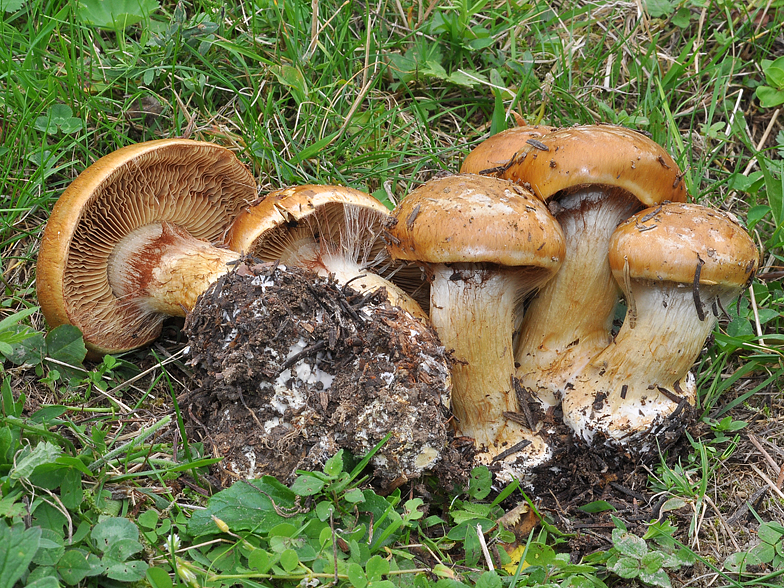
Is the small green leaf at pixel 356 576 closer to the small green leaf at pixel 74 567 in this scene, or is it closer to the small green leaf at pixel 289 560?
the small green leaf at pixel 289 560

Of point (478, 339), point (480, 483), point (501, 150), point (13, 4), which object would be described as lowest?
point (480, 483)

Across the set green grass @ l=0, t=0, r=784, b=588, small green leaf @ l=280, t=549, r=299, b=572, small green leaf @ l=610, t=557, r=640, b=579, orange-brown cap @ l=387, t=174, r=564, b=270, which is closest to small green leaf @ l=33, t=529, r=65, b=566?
green grass @ l=0, t=0, r=784, b=588

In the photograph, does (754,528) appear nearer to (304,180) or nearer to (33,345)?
(304,180)

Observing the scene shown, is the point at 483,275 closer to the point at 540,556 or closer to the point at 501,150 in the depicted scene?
the point at 501,150

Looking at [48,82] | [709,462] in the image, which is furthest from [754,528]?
[48,82]

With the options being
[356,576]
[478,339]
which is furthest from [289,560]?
[478,339]

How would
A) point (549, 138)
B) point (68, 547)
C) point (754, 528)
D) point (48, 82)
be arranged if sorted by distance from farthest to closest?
point (48, 82)
point (549, 138)
point (754, 528)
point (68, 547)
